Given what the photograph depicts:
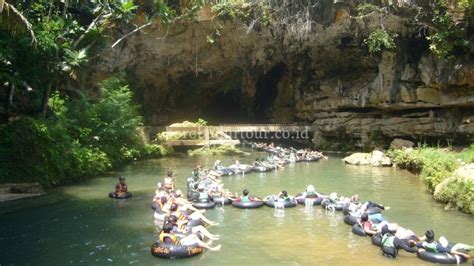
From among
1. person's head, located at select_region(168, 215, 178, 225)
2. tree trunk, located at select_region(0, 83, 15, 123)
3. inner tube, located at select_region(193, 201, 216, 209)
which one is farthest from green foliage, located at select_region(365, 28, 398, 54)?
tree trunk, located at select_region(0, 83, 15, 123)

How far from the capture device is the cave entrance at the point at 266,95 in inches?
1656

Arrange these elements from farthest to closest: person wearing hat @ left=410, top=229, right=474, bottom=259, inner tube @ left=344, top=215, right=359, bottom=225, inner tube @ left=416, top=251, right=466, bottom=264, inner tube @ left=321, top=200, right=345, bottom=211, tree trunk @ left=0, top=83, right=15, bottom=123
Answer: tree trunk @ left=0, top=83, right=15, bottom=123, inner tube @ left=321, top=200, right=345, bottom=211, inner tube @ left=344, top=215, right=359, bottom=225, person wearing hat @ left=410, top=229, right=474, bottom=259, inner tube @ left=416, top=251, right=466, bottom=264

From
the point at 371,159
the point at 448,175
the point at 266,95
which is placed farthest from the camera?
the point at 266,95

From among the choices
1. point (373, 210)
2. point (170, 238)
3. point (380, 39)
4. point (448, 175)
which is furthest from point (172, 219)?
point (380, 39)

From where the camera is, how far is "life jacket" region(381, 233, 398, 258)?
10.7 meters

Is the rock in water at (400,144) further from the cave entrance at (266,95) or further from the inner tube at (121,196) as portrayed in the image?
the inner tube at (121,196)

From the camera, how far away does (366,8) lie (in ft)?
86.1

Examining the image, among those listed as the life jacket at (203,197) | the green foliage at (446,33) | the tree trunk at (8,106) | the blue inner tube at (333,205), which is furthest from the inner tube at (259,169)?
the tree trunk at (8,106)

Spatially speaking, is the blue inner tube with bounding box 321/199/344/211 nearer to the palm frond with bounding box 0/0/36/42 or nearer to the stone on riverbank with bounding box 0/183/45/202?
the stone on riverbank with bounding box 0/183/45/202

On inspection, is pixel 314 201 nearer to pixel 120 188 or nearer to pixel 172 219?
pixel 172 219

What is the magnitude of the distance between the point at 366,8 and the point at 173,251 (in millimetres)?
20650

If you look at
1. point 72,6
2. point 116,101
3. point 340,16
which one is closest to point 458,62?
point 340,16

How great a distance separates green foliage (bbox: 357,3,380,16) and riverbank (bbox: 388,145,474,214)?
8324mm

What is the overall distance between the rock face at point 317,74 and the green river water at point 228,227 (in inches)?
321
